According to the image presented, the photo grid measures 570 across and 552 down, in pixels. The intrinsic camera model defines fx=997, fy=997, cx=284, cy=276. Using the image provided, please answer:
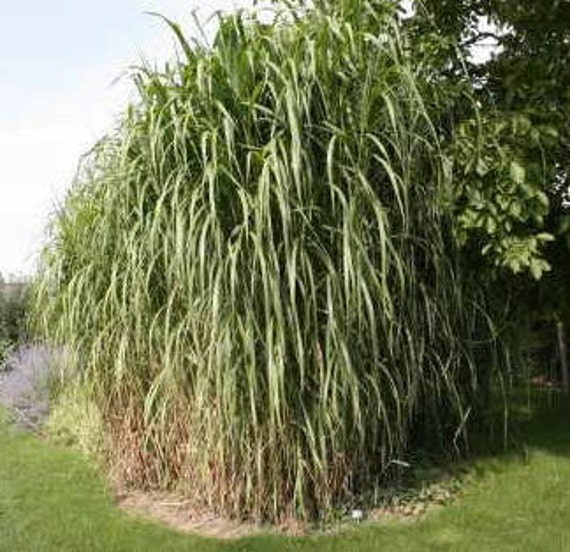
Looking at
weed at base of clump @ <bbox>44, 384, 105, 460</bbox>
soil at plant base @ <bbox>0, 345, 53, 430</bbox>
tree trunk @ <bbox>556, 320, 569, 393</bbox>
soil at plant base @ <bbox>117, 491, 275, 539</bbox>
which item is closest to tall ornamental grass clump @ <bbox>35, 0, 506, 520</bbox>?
soil at plant base @ <bbox>117, 491, 275, 539</bbox>

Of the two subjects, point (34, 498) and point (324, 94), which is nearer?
point (324, 94)

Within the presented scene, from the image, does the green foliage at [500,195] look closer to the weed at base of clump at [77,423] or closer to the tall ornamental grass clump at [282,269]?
the tall ornamental grass clump at [282,269]

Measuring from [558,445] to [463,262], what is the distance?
1.45m

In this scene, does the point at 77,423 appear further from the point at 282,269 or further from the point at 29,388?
the point at 282,269

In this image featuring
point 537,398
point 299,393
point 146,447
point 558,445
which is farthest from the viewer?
point 537,398

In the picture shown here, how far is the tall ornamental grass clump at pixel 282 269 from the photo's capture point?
15.9 feet

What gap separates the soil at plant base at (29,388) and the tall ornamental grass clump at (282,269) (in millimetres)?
2747

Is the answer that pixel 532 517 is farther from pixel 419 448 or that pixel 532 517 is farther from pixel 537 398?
pixel 537 398

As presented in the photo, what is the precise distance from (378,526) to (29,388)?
4953 mm

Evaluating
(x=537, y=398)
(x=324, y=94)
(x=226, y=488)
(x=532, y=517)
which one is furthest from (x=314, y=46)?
(x=537, y=398)

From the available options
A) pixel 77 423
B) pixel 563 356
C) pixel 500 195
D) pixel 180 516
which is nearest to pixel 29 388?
pixel 77 423

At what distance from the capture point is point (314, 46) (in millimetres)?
5098

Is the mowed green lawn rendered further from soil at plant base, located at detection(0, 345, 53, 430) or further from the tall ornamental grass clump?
soil at plant base, located at detection(0, 345, 53, 430)

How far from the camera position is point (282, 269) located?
194 inches
